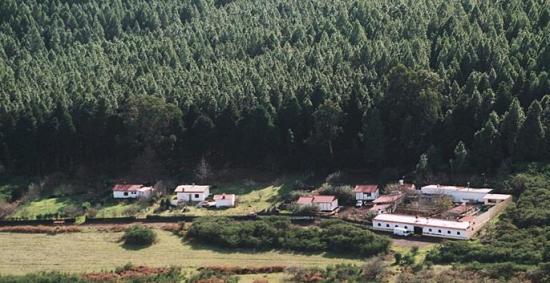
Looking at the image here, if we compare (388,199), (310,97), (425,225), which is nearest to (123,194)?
(310,97)

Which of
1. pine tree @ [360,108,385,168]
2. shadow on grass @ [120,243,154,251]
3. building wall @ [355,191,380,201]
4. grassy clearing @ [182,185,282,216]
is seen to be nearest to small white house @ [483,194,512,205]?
building wall @ [355,191,380,201]


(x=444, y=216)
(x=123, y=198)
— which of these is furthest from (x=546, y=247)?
(x=123, y=198)

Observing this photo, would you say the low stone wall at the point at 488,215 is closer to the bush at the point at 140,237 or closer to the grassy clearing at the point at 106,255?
the grassy clearing at the point at 106,255

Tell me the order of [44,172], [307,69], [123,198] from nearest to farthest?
[123,198], [44,172], [307,69]

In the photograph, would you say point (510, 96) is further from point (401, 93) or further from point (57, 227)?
point (57, 227)

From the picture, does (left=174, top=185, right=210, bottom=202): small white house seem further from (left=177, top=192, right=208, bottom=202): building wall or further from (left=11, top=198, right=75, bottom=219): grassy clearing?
(left=11, top=198, right=75, bottom=219): grassy clearing

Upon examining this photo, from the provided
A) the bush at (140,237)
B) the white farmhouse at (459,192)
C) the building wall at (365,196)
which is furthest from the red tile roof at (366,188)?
the bush at (140,237)
